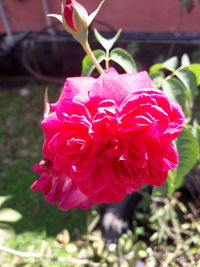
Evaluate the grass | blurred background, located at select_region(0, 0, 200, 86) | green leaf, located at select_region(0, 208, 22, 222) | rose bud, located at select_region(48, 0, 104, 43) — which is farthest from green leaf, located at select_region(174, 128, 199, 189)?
blurred background, located at select_region(0, 0, 200, 86)

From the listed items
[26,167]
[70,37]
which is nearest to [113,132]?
[26,167]

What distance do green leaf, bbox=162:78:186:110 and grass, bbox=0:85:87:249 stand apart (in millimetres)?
861

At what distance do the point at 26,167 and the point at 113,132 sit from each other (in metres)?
1.28

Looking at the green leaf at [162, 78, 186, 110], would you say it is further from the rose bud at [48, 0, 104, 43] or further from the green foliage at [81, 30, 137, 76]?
the rose bud at [48, 0, 104, 43]

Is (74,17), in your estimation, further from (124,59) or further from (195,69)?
(195,69)

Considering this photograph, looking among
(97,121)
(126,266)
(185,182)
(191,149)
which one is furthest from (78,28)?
(185,182)

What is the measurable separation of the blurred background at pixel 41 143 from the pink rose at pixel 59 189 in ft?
0.75

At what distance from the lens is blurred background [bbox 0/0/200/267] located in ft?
2.73

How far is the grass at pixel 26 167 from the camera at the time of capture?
1.34 m

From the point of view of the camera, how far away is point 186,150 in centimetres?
58

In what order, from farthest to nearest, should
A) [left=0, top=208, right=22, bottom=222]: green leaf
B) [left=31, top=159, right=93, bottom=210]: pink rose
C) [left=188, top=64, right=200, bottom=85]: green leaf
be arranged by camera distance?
1. [left=0, top=208, right=22, bottom=222]: green leaf
2. [left=188, top=64, right=200, bottom=85]: green leaf
3. [left=31, top=159, right=93, bottom=210]: pink rose

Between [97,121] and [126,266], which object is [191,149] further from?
[126,266]

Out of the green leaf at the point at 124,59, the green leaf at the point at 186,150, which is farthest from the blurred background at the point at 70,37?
the green leaf at the point at 186,150

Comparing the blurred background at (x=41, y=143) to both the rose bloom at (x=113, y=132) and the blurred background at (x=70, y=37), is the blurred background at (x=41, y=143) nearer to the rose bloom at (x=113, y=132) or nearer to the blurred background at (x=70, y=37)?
the blurred background at (x=70, y=37)
